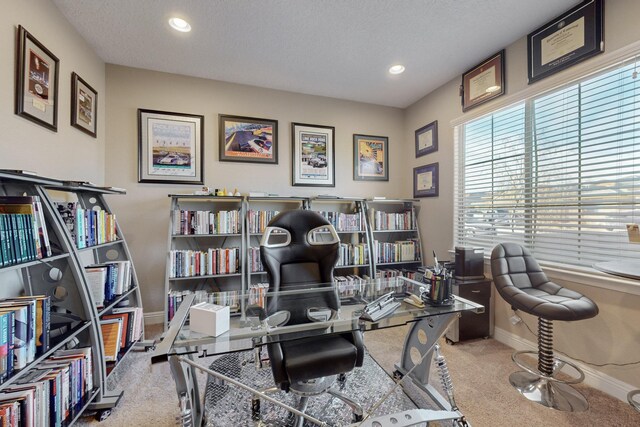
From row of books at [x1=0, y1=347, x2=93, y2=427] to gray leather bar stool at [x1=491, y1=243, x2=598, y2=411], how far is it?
2759 millimetres

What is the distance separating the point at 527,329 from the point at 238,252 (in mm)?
2810

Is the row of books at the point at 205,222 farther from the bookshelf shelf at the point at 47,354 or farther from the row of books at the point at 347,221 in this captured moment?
the bookshelf shelf at the point at 47,354

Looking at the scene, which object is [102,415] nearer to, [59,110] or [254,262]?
[254,262]

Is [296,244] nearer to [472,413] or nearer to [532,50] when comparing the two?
[472,413]

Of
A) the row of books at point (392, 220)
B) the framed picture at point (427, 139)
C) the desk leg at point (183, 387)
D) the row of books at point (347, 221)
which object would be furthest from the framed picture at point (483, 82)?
the desk leg at point (183, 387)

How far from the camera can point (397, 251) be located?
3.37m

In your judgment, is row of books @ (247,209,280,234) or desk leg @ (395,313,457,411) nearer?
desk leg @ (395,313,457,411)

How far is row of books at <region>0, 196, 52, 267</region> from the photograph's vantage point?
1.19 metres

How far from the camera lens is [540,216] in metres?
2.26

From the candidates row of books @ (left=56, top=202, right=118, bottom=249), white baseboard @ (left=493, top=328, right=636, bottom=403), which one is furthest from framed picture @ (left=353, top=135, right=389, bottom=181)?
row of books @ (left=56, top=202, right=118, bottom=249)

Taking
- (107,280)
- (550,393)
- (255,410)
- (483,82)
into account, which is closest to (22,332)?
(107,280)

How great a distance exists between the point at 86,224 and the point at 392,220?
10.0 feet

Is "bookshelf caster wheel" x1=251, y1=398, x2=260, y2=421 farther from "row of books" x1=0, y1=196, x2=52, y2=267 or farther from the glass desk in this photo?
"row of books" x1=0, y1=196, x2=52, y2=267

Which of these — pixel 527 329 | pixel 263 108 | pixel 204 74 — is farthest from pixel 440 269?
pixel 204 74
